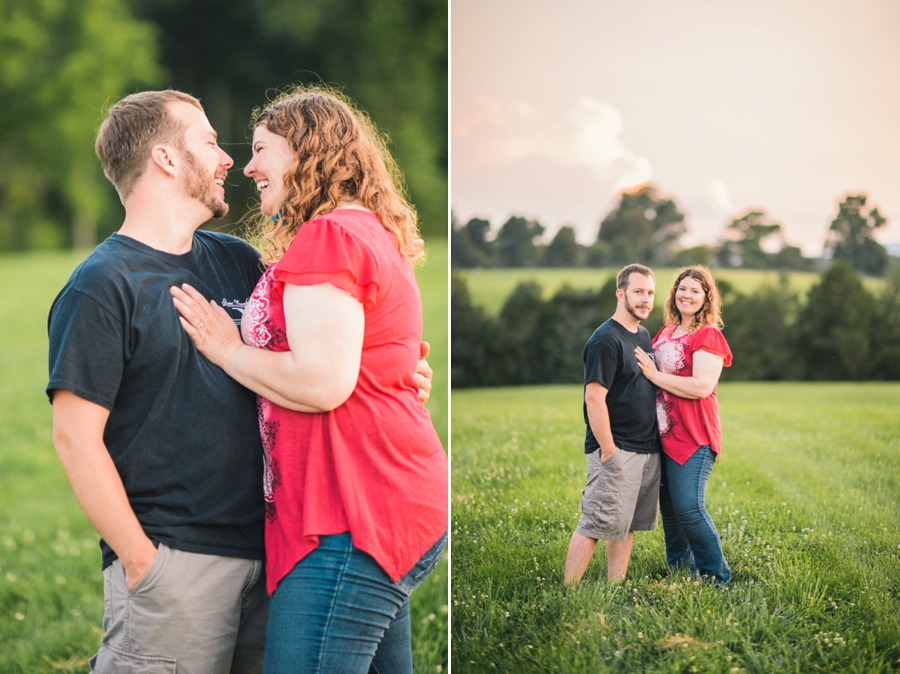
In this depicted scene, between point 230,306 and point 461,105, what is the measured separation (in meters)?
1.08

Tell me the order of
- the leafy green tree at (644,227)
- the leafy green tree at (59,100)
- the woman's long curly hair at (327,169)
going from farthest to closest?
the leafy green tree at (59,100) < the leafy green tree at (644,227) < the woman's long curly hair at (327,169)

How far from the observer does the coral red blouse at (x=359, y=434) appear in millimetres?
1830

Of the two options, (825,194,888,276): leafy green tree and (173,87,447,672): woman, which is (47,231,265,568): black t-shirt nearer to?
(173,87,447,672): woman

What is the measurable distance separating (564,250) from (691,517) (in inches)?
37.4

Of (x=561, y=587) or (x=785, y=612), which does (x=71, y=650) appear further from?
(x=785, y=612)

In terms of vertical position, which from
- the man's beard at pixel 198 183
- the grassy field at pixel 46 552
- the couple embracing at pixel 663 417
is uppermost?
the man's beard at pixel 198 183

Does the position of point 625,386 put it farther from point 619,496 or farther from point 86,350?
point 86,350

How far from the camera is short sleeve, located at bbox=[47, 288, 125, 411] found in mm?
1890

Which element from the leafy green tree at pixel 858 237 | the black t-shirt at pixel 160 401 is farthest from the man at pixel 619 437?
the black t-shirt at pixel 160 401

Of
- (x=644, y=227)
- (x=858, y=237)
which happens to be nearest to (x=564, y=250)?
(x=644, y=227)

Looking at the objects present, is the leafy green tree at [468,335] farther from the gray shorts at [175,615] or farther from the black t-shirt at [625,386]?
the gray shorts at [175,615]

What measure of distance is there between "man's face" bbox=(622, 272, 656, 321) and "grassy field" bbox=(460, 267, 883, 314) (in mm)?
28

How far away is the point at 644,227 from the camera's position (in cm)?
254

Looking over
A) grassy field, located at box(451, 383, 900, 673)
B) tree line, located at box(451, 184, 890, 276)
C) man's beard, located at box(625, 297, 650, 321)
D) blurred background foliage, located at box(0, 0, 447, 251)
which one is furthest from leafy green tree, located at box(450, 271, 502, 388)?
blurred background foliage, located at box(0, 0, 447, 251)
